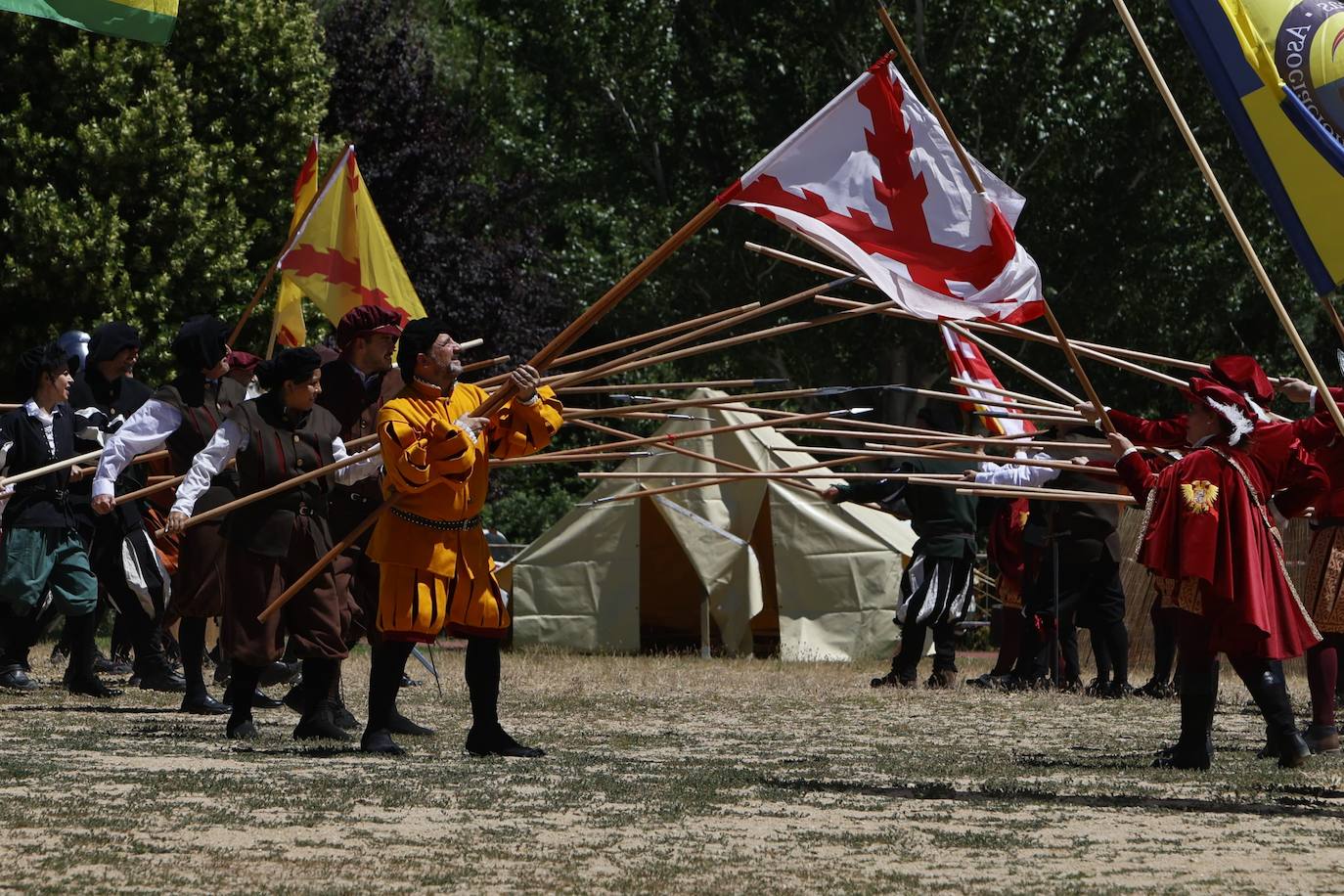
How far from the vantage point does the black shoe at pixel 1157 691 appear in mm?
10869

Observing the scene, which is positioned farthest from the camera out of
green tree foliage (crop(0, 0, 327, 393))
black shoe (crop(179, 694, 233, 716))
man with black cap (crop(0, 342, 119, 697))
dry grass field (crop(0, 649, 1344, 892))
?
green tree foliage (crop(0, 0, 327, 393))

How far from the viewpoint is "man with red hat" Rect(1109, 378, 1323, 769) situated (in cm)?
646

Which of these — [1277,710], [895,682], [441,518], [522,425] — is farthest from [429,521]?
[895,682]

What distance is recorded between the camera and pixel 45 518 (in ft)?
31.3

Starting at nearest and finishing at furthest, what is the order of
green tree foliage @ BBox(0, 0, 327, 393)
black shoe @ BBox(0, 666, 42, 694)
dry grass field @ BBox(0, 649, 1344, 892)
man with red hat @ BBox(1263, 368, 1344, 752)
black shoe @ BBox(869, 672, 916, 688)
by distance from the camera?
dry grass field @ BBox(0, 649, 1344, 892)
man with red hat @ BBox(1263, 368, 1344, 752)
black shoe @ BBox(0, 666, 42, 694)
black shoe @ BBox(869, 672, 916, 688)
green tree foliage @ BBox(0, 0, 327, 393)

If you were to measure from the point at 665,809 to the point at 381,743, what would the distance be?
68.3 inches

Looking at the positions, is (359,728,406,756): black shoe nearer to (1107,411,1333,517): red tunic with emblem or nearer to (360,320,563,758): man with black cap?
(360,320,563,758): man with black cap

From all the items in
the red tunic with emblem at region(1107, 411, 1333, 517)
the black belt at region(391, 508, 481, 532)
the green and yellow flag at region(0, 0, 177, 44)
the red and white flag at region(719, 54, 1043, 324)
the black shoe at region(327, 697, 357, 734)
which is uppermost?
the green and yellow flag at region(0, 0, 177, 44)

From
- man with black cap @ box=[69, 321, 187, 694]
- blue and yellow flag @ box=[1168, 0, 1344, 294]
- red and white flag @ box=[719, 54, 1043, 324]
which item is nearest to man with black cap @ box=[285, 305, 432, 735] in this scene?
red and white flag @ box=[719, 54, 1043, 324]

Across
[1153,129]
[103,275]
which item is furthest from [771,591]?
[1153,129]

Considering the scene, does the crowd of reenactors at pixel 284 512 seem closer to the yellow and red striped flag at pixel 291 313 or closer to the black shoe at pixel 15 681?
the black shoe at pixel 15 681

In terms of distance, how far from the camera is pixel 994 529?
40.0ft

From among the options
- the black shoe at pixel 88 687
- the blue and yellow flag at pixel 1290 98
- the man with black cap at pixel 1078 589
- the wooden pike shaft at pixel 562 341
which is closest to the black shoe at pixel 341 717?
the wooden pike shaft at pixel 562 341

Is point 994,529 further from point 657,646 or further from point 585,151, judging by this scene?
point 585,151
